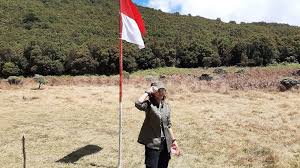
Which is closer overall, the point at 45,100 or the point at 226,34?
the point at 45,100

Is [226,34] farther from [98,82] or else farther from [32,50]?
[98,82]

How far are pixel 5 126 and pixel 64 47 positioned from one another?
65.7m

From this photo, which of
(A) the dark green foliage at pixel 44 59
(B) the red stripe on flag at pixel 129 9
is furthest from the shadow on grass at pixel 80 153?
(A) the dark green foliage at pixel 44 59

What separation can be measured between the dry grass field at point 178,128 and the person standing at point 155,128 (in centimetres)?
409

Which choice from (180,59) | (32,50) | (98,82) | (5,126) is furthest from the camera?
(180,59)

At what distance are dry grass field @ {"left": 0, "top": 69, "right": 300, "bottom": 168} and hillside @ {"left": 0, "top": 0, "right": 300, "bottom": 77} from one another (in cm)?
4325

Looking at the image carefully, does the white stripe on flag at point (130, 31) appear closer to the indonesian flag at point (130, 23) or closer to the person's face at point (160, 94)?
the indonesian flag at point (130, 23)

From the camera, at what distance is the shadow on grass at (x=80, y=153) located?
13.1 metres

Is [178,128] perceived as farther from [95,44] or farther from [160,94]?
[95,44]

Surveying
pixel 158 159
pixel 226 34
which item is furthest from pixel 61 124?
pixel 226 34

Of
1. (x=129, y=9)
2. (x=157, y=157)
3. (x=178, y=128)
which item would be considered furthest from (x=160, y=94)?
(x=178, y=128)

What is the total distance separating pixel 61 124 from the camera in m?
18.3

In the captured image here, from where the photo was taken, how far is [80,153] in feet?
45.4

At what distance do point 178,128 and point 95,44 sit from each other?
6053 centimetres
